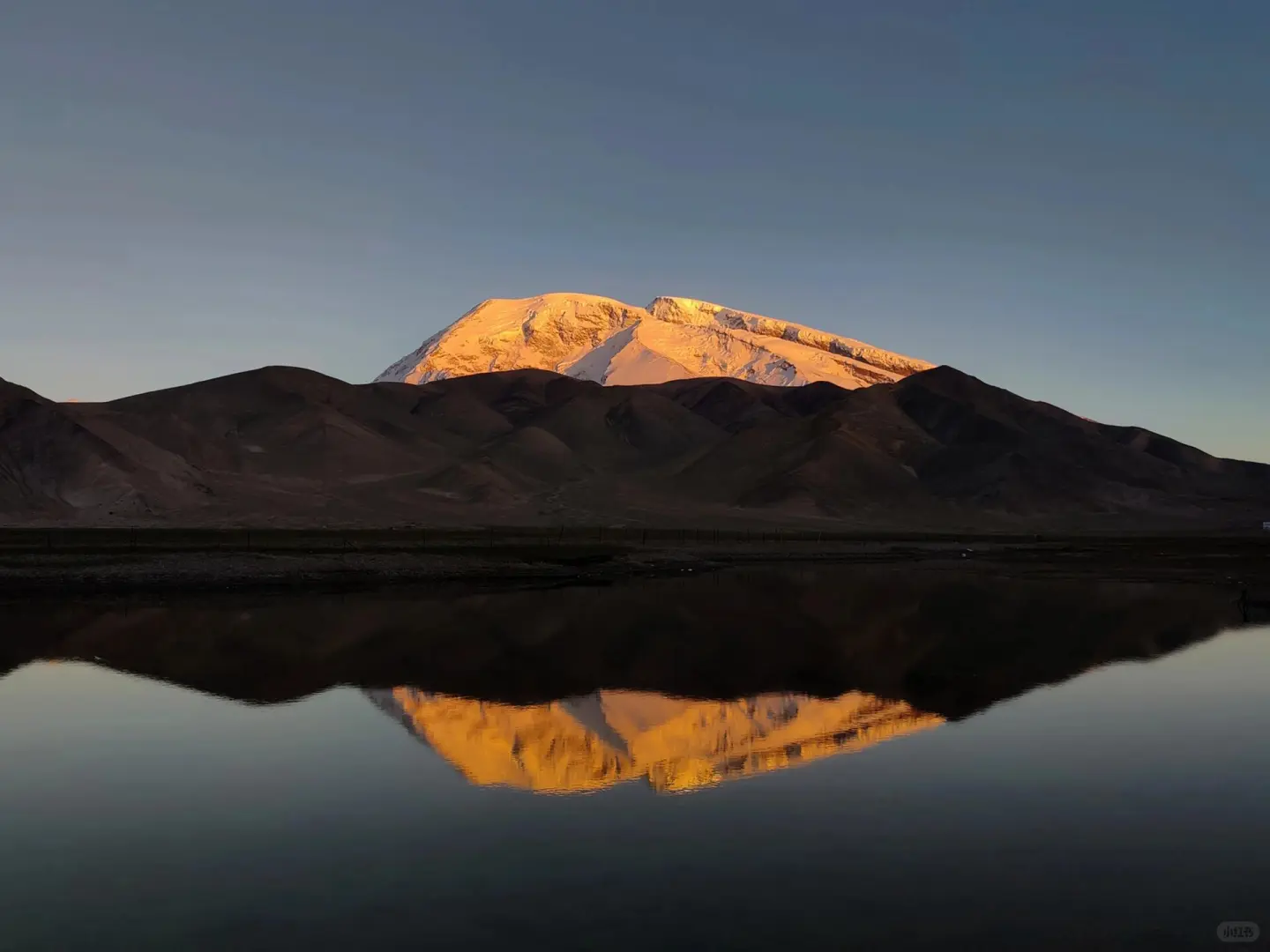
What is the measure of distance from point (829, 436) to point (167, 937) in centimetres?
19017

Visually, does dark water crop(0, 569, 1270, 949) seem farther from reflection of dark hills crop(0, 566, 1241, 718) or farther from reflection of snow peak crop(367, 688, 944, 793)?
reflection of dark hills crop(0, 566, 1241, 718)

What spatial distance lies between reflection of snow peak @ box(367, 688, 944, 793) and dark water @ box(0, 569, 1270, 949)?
0.11m

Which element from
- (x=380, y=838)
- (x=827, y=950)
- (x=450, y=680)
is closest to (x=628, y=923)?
(x=827, y=950)

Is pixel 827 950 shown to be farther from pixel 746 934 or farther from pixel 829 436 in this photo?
pixel 829 436

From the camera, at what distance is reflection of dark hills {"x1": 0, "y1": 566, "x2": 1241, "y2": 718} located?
1171 inches

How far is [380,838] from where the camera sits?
1582 centimetres

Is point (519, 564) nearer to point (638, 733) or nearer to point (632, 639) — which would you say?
point (632, 639)

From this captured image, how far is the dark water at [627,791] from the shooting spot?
502 inches

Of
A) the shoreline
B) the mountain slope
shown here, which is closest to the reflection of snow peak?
the shoreline

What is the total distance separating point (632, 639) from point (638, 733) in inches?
567

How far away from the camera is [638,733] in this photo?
2356cm

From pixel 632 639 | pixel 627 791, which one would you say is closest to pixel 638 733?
pixel 627 791

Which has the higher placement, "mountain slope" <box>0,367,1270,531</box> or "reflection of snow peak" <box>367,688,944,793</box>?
"mountain slope" <box>0,367,1270,531</box>

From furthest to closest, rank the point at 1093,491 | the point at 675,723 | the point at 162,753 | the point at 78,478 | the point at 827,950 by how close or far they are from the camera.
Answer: the point at 1093,491
the point at 78,478
the point at 675,723
the point at 162,753
the point at 827,950
